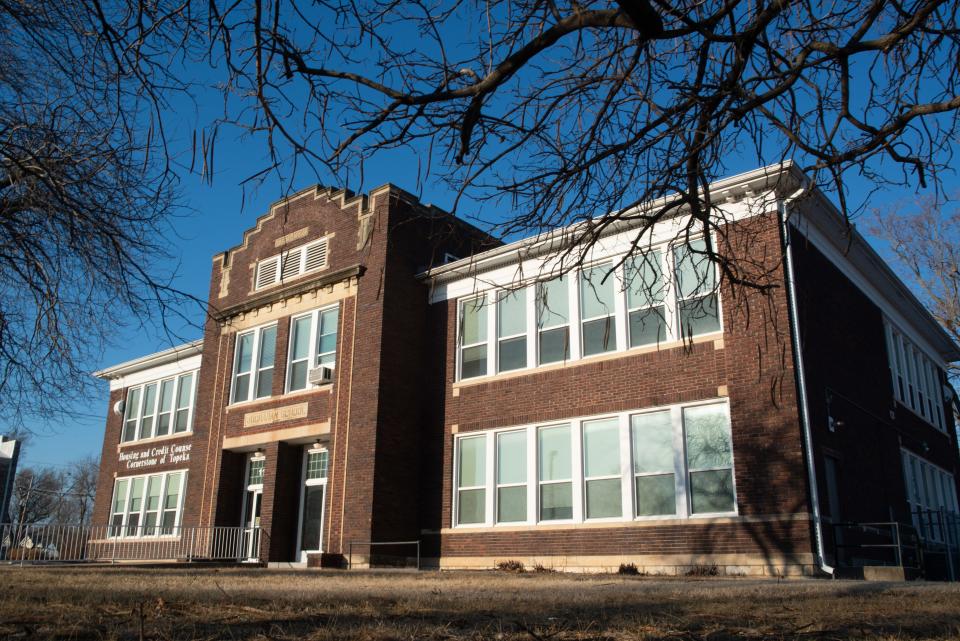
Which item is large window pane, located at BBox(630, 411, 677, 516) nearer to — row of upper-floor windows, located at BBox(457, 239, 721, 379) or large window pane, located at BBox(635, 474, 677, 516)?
large window pane, located at BBox(635, 474, 677, 516)

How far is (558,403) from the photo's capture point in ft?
61.1

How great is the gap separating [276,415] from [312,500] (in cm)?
251

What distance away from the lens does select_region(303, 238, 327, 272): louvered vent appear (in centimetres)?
2323

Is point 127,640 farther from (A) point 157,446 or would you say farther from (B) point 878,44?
(A) point 157,446

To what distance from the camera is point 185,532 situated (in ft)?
76.6

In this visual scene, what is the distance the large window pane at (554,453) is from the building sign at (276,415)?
6.75 metres

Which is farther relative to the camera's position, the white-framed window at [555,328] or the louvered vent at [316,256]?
the louvered vent at [316,256]

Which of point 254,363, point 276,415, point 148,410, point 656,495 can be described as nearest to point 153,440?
point 148,410

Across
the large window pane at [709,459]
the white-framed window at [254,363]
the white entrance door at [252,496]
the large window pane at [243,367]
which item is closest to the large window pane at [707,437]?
the large window pane at [709,459]

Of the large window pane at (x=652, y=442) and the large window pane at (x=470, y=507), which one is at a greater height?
the large window pane at (x=652, y=442)

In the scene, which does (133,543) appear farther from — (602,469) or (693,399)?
(693,399)

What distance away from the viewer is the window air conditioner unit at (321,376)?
847 inches

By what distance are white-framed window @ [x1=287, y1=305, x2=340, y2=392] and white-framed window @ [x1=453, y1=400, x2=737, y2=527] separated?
4444 mm

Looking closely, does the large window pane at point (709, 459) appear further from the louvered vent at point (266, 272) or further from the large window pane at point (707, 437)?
the louvered vent at point (266, 272)
